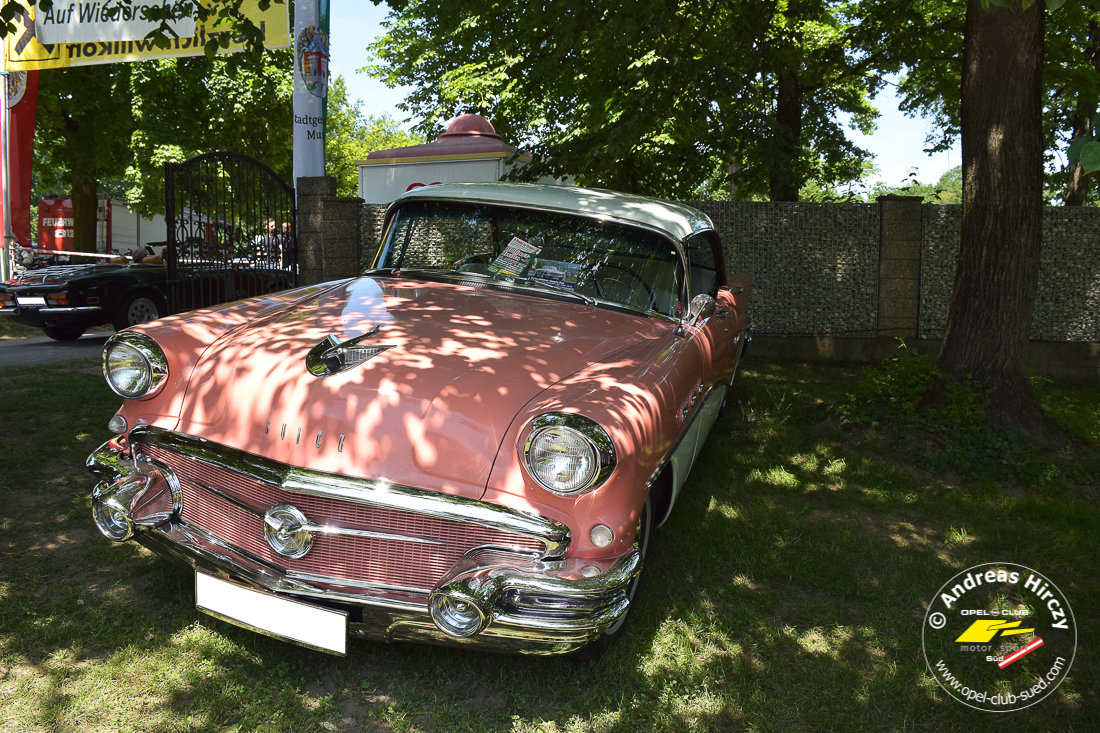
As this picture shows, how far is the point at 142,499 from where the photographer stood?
8.68 feet

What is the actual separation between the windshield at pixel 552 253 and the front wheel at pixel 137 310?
23.5 feet

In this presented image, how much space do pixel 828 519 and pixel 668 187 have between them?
10.4 metres

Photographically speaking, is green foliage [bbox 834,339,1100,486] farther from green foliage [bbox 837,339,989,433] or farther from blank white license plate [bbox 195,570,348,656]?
blank white license plate [bbox 195,570,348,656]

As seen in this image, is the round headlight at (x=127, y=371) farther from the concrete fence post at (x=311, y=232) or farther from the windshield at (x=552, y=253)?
the concrete fence post at (x=311, y=232)

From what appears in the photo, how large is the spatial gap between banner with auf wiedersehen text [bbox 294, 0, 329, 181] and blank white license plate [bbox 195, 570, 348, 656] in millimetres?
6303

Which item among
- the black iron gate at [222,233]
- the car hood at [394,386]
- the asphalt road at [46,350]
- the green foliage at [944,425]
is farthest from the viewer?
the asphalt road at [46,350]

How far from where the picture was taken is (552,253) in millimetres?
3830

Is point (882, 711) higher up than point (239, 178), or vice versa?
point (239, 178)

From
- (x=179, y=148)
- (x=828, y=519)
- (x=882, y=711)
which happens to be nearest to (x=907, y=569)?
(x=828, y=519)

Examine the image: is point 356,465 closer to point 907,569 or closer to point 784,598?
point 784,598

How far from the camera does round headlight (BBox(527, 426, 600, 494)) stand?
2.31 m

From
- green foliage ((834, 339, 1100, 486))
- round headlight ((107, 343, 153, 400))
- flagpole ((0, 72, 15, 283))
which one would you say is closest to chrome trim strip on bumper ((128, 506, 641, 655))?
round headlight ((107, 343, 153, 400))

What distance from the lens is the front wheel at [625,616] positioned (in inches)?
105

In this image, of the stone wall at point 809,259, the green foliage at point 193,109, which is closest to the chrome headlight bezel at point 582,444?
the stone wall at point 809,259
